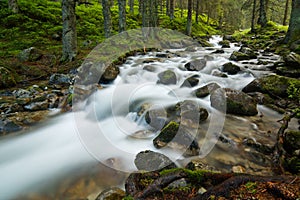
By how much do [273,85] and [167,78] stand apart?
13.3ft

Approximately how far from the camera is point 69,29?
9922mm

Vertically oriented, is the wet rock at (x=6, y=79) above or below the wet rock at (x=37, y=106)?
above

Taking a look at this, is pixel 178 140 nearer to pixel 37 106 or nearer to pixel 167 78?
pixel 37 106

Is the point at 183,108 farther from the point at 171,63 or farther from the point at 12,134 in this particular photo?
the point at 171,63

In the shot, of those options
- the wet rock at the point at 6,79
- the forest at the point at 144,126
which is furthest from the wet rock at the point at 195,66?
the wet rock at the point at 6,79

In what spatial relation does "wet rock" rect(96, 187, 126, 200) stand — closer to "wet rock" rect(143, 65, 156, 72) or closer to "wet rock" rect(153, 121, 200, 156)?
"wet rock" rect(153, 121, 200, 156)

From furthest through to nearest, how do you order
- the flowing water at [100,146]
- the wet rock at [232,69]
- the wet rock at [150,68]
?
A: the wet rock at [150,68], the wet rock at [232,69], the flowing water at [100,146]

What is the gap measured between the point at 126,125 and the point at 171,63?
6.54 meters

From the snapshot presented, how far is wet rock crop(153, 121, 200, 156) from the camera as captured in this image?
14.0ft

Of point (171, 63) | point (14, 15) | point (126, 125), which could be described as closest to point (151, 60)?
point (171, 63)

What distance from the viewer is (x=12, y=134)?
5.15m

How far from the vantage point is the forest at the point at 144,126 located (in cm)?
275

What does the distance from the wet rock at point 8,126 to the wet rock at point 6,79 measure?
10.1 ft

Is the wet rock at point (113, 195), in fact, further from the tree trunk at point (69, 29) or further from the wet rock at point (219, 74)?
the tree trunk at point (69, 29)
